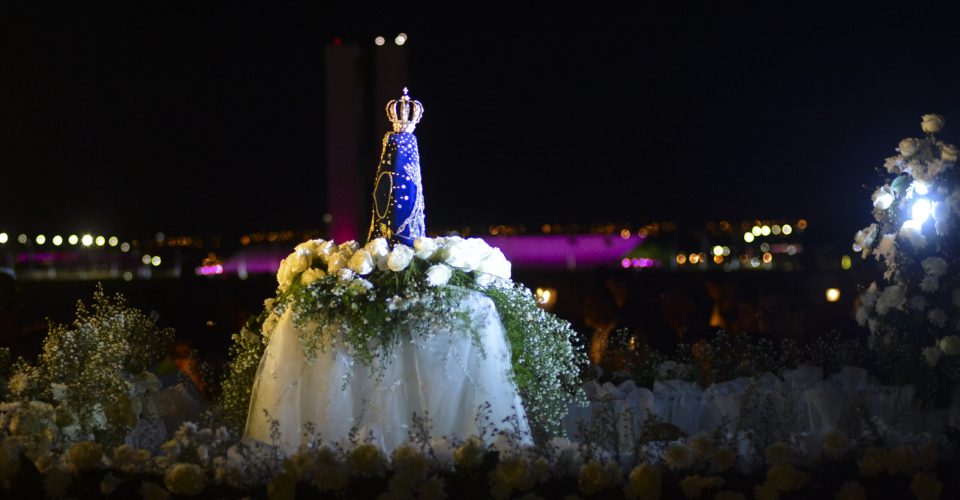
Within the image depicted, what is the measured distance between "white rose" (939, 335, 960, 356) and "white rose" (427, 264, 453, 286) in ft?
10.4

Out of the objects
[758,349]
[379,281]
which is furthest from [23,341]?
[758,349]

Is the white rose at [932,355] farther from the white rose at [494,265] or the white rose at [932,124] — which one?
the white rose at [494,265]

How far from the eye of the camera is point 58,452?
6.21 meters

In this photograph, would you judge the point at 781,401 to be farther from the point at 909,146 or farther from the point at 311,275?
the point at 311,275

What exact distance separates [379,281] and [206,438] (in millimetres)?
1237

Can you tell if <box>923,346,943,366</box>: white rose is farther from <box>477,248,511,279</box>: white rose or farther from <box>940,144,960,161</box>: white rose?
<box>477,248,511,279</box>: white rose

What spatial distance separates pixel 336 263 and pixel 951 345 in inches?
147

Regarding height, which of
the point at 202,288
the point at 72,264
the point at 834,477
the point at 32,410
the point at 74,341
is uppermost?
the point at 72,264

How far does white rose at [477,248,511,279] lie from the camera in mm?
6691

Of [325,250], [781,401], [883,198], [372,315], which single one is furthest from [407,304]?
[883,198]

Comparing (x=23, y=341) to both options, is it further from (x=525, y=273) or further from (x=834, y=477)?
(x=525, y=273)

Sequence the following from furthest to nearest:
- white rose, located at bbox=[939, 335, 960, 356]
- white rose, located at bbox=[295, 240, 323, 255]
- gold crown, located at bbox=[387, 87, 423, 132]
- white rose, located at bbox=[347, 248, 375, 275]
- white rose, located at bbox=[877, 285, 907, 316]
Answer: white rose, located at bbox=[877, 285, 907, 316], white rose, located at bbox=[939, 335, 960, 356], gold crown, located at bbox=[387, 87, 423, 132], white rose, located at bbox=[295, 240, 323, 255], white rose, located at bbox=[347, 248, 375, 275]

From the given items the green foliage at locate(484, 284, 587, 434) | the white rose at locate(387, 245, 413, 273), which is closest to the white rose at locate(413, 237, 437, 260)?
the white rose at locate(387, 245, 413, 273)

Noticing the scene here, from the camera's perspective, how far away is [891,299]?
775cm
